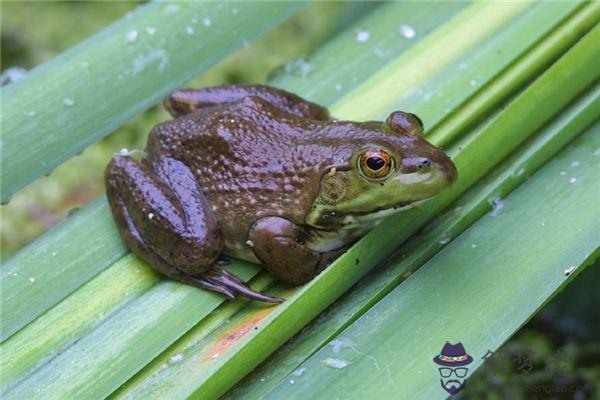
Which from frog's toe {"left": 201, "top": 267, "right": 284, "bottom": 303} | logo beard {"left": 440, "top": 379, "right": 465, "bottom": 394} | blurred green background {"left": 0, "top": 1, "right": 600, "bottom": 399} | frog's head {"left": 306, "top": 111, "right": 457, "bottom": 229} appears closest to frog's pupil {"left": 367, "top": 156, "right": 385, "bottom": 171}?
frog's head {"left": 306, "top": 111, "right": 457, "bottom": 229}

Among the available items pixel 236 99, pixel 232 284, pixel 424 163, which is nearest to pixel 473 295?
pixel 424 163

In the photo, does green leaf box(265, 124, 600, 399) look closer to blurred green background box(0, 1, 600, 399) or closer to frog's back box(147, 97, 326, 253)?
frog's back box(147, 97, 326, 253)

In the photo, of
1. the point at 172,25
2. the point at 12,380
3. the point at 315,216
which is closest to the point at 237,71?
the point at 172,25

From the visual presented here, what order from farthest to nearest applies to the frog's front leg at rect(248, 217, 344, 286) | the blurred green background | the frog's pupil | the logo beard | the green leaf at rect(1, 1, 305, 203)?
the blurred green background → the green leaf at rect(1, 1, 305, 203) → the frog's front leg at rect(248, 217, 344, 286) → the frog's pupil → the logo beard

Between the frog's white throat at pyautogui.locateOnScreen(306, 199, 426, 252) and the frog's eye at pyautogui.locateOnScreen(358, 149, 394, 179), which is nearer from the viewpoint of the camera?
the frog's eye at pyautogui.locateOnScreen(358, 149, 394, 179)

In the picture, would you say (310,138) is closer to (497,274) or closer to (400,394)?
(497,274)

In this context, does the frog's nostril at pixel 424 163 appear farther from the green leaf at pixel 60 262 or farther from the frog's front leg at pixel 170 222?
the green leaf at pixel 60 262

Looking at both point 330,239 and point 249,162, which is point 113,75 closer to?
point 249,162

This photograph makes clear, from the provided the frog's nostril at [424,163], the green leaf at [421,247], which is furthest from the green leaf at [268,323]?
the frog's nostril at [424,163]
